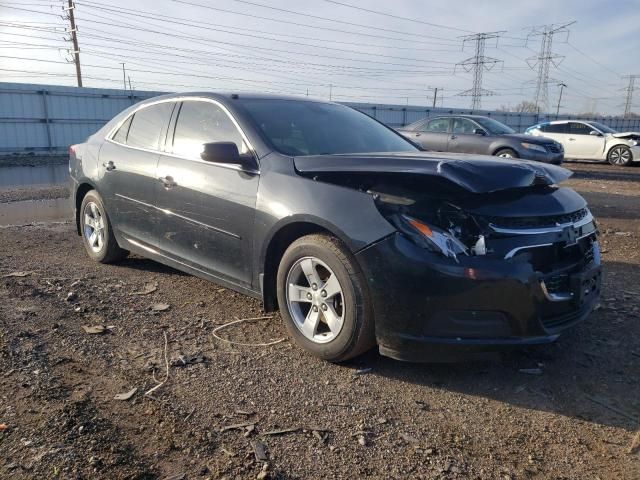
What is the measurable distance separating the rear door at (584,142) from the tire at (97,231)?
55.2 feet

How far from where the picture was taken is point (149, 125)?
4.86 metres

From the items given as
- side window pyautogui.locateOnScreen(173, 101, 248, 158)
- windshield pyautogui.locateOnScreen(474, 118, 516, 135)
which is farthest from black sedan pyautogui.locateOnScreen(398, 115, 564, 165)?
side window pyautogui.locateOnScreen(173, 101, 248, 158)

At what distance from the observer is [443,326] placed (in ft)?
9.63

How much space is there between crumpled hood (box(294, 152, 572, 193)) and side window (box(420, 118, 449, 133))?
35.7 ft

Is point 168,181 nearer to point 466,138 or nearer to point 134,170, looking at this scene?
point 134,170

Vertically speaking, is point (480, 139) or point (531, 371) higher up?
point (480, 139)

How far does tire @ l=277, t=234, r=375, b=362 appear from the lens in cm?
311

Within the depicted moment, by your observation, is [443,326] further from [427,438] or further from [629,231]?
[629,231]

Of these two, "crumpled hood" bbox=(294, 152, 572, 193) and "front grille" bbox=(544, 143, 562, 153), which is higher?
"crumpled hood" bbox=(294, 152, 572, 193)

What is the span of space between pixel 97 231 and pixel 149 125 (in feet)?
4.38

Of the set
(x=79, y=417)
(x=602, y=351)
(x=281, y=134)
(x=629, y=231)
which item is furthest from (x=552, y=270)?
(x=629, y=231)

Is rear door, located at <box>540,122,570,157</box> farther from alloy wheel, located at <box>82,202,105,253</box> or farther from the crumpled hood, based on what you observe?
alloy wheel, located at <box>82,202,105,253</box>

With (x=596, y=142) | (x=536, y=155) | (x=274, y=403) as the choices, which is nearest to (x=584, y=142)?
(x=596, y=142)

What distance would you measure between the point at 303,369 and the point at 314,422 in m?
0.59
